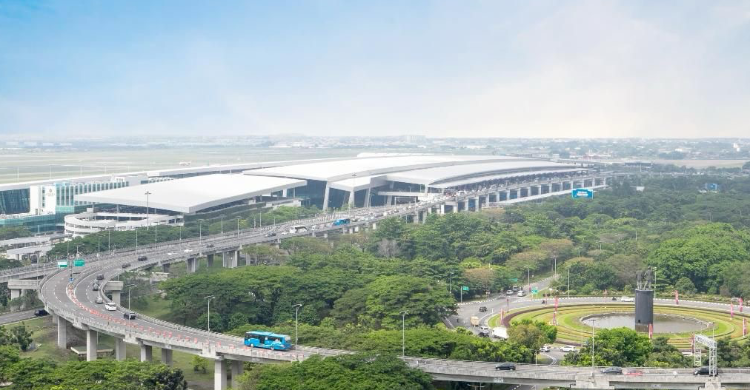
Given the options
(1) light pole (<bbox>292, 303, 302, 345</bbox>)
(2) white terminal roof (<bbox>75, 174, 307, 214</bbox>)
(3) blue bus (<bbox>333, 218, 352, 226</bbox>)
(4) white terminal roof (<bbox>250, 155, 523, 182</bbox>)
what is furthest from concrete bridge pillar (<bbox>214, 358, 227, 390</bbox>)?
(4) white terminal roof (<bbox>250, 155, 523, 182</bbox>)

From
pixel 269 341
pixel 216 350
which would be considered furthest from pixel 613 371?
pixel 216 350

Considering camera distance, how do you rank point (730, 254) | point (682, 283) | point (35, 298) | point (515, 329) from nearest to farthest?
point (515, 329), point (35, 298), point (682, 283), point (730, 254)

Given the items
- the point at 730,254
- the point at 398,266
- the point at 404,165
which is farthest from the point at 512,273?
the point at 404,165

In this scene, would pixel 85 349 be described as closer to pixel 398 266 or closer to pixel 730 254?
pixel 398 266

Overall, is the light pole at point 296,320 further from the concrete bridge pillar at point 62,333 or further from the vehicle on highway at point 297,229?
the vehicle on highway at point 297,229

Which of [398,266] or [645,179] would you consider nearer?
[398,266]

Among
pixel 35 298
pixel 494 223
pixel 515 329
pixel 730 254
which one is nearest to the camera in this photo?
pixel 515 329
